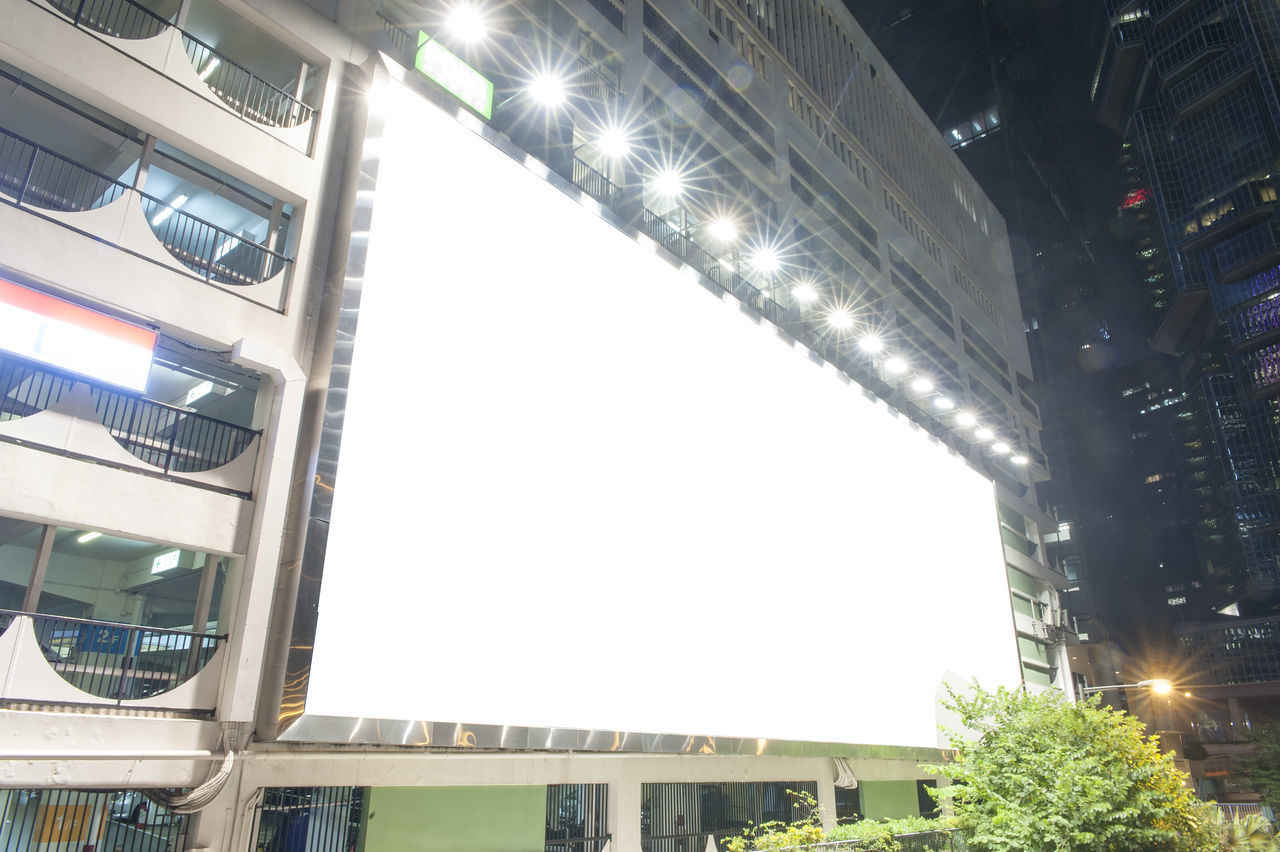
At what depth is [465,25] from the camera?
21438 mm

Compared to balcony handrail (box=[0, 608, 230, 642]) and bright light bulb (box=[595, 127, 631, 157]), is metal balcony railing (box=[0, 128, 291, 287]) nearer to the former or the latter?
balcony handrail (box=[0, 608, 230, 642])

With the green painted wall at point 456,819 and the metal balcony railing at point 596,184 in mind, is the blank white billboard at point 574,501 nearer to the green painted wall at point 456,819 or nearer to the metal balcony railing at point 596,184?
the green painted wall at point 456,819

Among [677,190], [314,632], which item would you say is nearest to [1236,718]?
[677,190]

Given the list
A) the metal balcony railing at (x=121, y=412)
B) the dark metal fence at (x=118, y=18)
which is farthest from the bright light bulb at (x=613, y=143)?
the metal balcony railing at (x=121, y=412)

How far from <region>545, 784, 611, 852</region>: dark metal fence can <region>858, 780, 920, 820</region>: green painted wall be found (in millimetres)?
12907

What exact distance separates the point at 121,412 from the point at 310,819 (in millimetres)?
7571

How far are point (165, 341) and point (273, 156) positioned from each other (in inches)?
159

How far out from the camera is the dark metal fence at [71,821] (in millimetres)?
10945

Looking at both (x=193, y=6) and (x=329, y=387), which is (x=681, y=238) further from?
(x=329, y=387)

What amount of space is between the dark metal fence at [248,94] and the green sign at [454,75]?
11.3 ft

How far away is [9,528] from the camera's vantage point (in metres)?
13.5

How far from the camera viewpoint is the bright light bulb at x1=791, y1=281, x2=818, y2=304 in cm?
3578

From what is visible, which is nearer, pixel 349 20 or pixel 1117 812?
pixel 1117 812

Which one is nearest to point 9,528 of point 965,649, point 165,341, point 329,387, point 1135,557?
point 165,341
